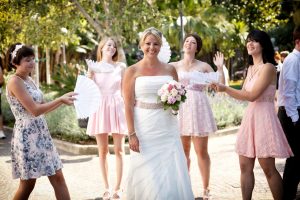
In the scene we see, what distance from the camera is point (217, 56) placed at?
20.0ft

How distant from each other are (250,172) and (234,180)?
2.18 metres

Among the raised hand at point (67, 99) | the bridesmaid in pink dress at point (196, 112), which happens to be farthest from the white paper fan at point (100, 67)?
the raised hand at point (67, 99)

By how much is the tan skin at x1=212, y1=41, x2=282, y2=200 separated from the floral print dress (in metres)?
2.03

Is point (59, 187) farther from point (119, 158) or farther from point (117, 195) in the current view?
point (119, 158)

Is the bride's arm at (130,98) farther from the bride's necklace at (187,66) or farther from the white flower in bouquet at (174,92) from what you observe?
the bride's necklace at (187,66)

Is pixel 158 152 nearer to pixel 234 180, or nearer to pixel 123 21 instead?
pixel 234 180

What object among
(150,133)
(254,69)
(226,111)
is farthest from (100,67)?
(226,111)

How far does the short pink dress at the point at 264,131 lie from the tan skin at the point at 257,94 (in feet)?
0.32

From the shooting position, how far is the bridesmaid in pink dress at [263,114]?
5273mm

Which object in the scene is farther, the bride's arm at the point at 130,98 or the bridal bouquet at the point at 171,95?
the bride's arm at the point at 130,98

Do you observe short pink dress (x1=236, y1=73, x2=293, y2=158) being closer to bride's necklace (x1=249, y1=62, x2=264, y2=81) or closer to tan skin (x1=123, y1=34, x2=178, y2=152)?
bride's necklace (x1=249, y1=62, x2=264, y2=81)

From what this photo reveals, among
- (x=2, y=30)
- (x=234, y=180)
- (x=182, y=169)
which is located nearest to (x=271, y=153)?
(x=182, y=169)

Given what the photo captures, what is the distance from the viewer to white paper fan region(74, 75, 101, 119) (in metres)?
5.16

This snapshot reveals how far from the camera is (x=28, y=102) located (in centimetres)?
485
